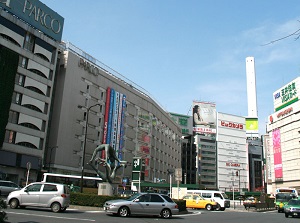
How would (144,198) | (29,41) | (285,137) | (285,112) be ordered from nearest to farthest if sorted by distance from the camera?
1. (144,198)
2. (29,41)
3. (285,112)
4. (285,137)

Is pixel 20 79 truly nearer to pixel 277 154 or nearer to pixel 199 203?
pixel 199 203

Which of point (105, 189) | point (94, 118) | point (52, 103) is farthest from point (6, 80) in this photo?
point (105, 189)

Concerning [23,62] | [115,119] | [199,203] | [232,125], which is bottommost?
[199,203]

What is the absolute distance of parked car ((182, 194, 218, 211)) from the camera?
31.2m

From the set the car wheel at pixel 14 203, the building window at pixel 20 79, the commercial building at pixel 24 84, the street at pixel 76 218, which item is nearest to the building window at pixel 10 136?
the commercial building at pixel 24 84

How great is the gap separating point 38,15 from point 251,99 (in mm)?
118635

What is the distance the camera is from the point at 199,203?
104 feet

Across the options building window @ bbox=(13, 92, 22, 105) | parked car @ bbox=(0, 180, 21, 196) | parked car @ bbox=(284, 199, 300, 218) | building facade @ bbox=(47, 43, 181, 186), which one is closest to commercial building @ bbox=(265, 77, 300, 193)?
building facade @ bbox=(47, 43, 181, 186)

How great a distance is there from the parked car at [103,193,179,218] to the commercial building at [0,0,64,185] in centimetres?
3321

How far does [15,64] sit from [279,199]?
42.1 m

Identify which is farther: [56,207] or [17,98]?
[17,98]

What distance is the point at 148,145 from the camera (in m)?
81.8

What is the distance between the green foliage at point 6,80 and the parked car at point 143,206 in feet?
109

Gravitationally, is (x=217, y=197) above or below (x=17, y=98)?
below
